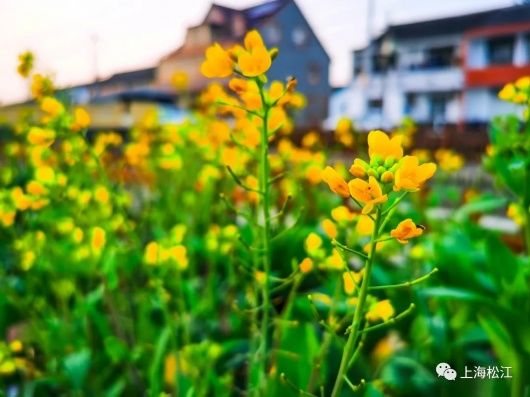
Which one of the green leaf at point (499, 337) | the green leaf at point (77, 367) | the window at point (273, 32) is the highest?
the window at point (273, 32)

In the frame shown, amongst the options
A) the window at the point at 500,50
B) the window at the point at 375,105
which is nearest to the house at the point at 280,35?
the window at the point at 375,105

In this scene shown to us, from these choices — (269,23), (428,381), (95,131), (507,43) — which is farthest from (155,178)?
(507,43)

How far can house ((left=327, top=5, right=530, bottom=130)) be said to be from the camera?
68.5 inches

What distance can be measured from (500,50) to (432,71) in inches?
106

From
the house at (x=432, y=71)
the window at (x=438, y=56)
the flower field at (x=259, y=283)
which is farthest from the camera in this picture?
the window at (x=438, y=56)

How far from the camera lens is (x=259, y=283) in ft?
1.72

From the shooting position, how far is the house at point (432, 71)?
174 centimetres

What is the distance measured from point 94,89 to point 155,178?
35 centimetres

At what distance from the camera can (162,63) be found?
4.15ft

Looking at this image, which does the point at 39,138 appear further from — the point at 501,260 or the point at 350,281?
the point at 501,260

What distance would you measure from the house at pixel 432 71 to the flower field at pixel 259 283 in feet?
1.16

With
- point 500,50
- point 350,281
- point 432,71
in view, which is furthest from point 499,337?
point 500,50

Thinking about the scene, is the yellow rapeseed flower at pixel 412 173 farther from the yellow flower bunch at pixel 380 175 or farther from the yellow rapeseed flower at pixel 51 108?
the yellow rapeseed flower at pixel 51 108

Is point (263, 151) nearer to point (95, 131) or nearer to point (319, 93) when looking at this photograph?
point (319, 93)
